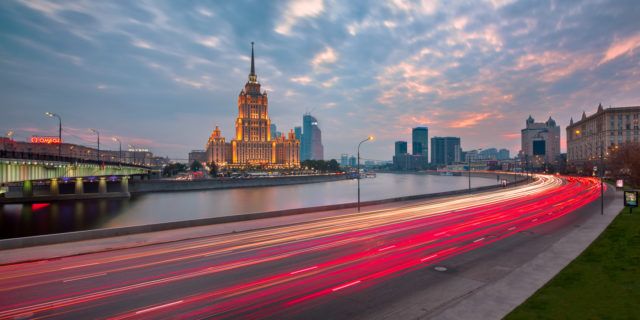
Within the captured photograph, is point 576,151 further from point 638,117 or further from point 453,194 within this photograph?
point 453,194

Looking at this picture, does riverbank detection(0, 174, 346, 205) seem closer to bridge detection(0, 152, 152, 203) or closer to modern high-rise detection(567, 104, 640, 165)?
bridge detection(0, 152, 152, 203)

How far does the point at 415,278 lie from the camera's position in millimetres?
11477

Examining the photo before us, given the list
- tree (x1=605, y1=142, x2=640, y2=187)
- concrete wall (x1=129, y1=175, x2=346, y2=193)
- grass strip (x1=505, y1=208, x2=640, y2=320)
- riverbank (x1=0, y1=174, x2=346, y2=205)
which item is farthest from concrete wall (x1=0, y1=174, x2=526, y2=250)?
concrete wall (x1=129, y1=175, x2=346, y2=193)

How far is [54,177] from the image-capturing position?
45531 millimetres

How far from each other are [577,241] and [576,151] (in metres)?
167

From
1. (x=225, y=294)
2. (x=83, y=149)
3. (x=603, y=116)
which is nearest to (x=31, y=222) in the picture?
(x=225, y=294)

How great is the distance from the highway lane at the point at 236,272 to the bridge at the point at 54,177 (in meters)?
29.4

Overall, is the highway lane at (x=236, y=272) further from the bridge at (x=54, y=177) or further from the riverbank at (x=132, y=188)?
the riverbank at (x=132, y=188)

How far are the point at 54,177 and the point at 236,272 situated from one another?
166ft

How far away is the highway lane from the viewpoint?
9.55 metres

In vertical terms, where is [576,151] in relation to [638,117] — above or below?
below

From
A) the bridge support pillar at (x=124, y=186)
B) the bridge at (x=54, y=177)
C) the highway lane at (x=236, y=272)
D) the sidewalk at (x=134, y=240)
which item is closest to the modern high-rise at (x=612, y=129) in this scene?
the highway lane at (x=236, y=272)

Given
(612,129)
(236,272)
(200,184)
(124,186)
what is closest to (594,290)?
(236,272)

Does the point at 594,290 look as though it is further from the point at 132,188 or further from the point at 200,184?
the point at 132,188
